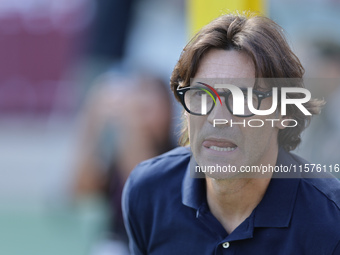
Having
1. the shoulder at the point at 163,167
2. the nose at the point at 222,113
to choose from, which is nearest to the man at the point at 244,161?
the nose at the point at 222,113

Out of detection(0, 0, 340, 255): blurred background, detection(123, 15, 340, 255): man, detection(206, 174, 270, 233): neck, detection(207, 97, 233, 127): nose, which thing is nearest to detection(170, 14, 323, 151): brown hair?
detection(123, 15, 340, 255): man

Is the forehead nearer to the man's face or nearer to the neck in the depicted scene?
the man's face

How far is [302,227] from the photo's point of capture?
1.85 meters

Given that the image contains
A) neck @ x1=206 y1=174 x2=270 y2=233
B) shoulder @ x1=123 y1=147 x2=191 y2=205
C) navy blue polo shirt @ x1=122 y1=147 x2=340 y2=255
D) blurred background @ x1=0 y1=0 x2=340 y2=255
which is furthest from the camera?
blurred background @ x1=0 y1=0 x2=340 y2=255

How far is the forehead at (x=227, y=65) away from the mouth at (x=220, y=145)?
20 cm

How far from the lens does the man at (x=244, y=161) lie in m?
1.85

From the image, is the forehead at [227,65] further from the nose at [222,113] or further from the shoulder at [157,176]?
the shoulder at [157,176]

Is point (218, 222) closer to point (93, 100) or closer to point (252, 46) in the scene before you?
point (252, 46)

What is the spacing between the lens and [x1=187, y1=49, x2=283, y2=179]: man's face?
1.86 meters

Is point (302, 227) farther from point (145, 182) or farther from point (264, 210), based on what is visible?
point (145, 182)

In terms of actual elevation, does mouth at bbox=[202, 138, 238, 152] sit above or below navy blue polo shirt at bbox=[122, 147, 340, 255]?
above

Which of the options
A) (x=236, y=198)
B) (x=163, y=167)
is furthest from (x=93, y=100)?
(x=236, y=198)

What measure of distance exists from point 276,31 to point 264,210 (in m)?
0.58

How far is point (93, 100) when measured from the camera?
3580mm
